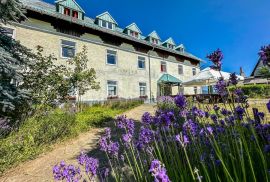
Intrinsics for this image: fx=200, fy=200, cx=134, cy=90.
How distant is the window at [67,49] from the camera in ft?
51.1

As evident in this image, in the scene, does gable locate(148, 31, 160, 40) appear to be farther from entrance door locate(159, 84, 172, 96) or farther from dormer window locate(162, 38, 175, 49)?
entrance door locate(159, 84, 172, 96)

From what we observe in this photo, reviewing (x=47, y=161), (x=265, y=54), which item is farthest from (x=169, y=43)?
(x=265, y=54)

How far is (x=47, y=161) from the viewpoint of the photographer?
15.8 feet

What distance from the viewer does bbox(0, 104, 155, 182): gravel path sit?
4.05m

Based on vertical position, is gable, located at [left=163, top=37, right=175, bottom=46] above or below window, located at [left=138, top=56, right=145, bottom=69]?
above

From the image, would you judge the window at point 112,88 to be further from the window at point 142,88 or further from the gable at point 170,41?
the gable at point 170,41

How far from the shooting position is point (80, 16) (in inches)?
722

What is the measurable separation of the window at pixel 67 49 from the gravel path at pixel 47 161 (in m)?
10.6

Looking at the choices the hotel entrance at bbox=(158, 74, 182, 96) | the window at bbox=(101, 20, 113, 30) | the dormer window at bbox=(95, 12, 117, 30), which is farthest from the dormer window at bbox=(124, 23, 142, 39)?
the hotel entrance at bbox=(158, 74, 182, 96)

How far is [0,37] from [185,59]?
77.3ft

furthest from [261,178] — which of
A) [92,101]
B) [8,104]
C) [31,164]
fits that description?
[92,101]

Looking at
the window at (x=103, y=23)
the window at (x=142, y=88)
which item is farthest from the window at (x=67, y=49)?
the window at (x=142, y=88)

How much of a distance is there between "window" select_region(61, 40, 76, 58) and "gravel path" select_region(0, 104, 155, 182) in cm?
1064

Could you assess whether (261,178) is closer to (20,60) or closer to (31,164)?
(31,164)
